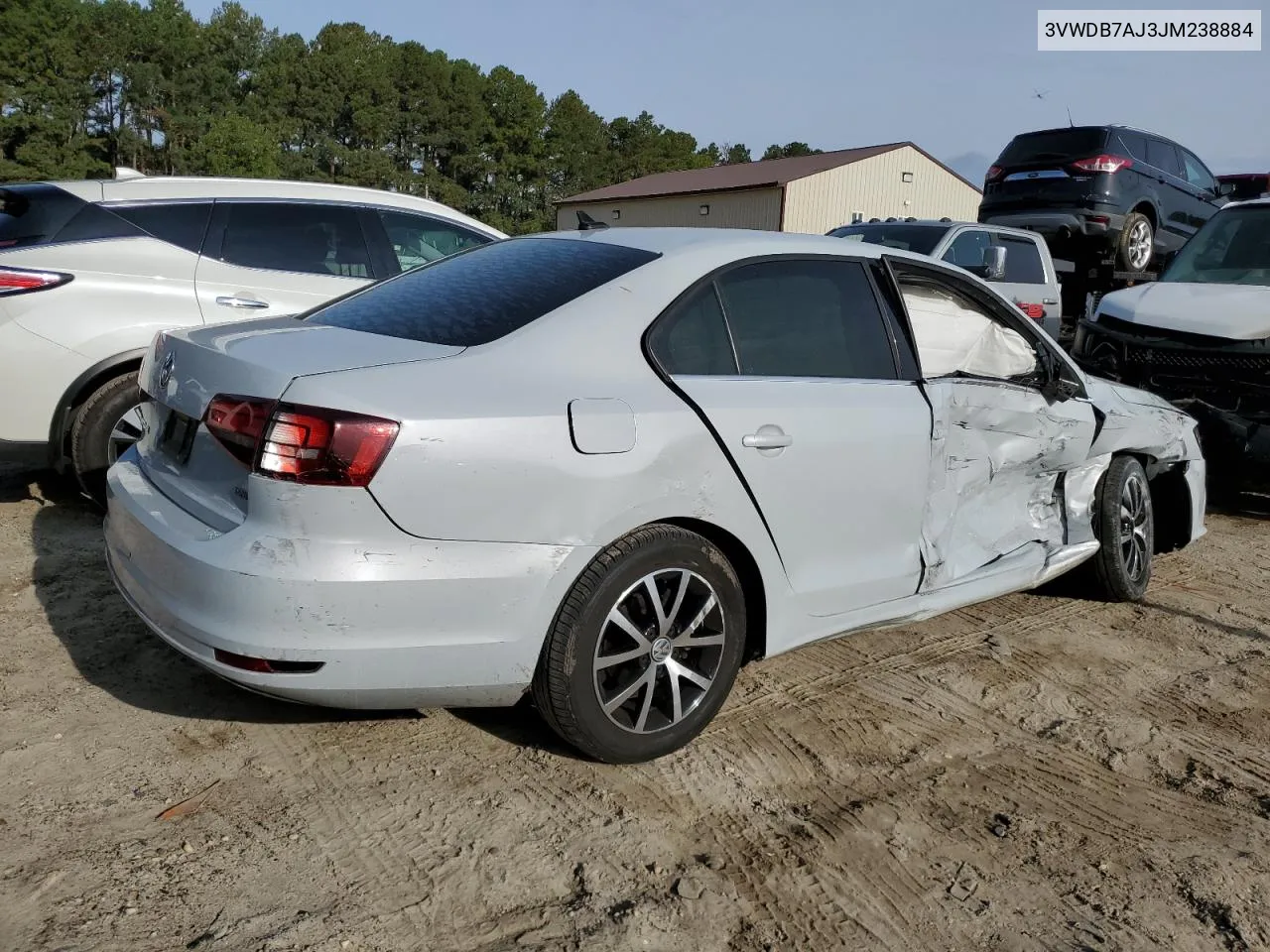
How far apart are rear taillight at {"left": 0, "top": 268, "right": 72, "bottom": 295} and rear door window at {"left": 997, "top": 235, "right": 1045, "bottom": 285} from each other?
844 centimetres

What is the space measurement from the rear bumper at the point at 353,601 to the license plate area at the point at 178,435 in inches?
10.0

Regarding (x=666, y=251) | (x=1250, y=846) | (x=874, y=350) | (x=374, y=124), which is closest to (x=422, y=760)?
(x=666, y=251)

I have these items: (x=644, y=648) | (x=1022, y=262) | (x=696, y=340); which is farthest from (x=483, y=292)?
(x=1022, y=262)

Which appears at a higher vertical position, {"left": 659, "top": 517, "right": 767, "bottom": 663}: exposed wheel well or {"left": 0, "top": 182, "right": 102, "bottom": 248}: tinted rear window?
{"left": 0, "top": 182, "right": 102, "bottom": 248}: tinted rear window

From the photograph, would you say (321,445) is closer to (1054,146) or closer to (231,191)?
(231,191)

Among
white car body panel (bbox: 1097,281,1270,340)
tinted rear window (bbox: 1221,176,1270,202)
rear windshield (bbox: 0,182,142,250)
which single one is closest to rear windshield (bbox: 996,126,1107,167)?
tinted rear window (bbox: 1221,176,1270,202)

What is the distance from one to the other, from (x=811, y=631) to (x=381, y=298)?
1.85 metres

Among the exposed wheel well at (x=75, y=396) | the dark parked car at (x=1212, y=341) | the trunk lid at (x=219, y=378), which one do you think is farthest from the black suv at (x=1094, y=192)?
the trunk lid at (x=219, y=378)

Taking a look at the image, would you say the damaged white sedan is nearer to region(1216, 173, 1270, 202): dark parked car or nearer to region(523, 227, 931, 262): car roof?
region(523, 227, 931, 262): car roof

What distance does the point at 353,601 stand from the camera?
2.69m

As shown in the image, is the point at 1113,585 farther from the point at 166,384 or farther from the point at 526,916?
the point at 166,384

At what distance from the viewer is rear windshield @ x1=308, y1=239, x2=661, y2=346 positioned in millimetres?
3164

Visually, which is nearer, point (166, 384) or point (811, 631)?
point (166, 384)

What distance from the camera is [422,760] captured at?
3.23 m
